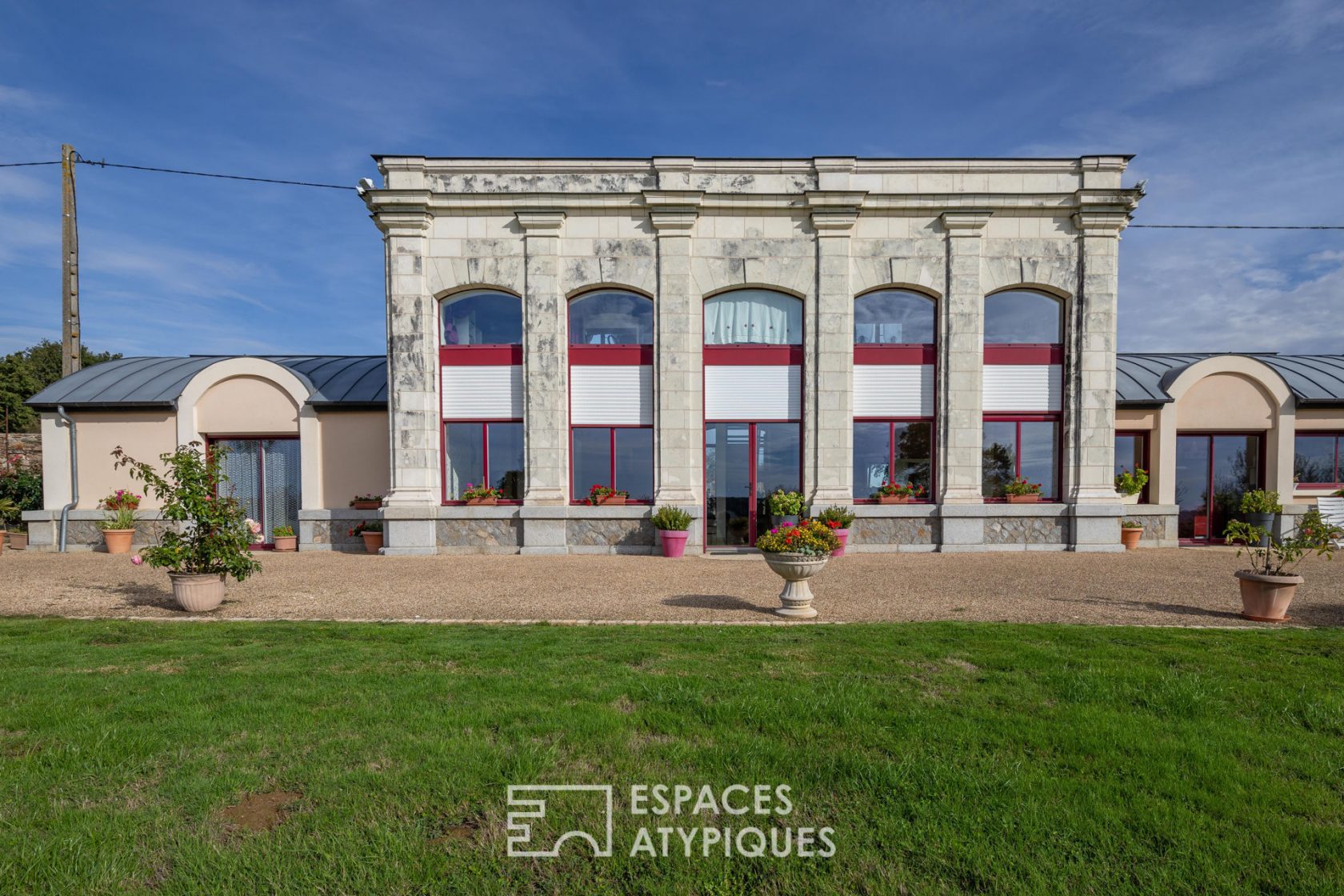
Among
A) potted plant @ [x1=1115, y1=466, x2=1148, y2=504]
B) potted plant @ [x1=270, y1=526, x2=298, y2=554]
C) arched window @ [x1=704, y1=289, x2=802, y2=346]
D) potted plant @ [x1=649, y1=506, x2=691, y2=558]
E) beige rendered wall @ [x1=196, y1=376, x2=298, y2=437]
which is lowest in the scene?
potted plant @ [x1=270, y1=526, x2=298, y2=554]

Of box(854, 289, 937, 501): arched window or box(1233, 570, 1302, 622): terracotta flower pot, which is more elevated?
box(854, 289, 937, 501): arched window

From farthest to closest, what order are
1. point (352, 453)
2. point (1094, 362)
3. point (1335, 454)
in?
point (1335, 454) < point (352, 453) < point (1094, 362)

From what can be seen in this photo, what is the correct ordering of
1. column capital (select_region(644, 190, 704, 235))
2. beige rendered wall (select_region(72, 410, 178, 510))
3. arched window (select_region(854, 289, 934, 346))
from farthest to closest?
beige rendered wall (select_region(72, 410, 178, 510)), arched window (select_region(854, 289, 934, 346)), column capital (select_region(644, 190, 704, 235))

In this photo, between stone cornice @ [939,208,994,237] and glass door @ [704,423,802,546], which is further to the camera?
glass door @ [704,423,802,546]

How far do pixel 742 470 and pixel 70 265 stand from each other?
20892 mm

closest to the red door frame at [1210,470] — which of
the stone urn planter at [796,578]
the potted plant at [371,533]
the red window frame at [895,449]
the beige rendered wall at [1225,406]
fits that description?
the beige rendered wall at [1225,406]

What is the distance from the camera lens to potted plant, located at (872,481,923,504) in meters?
15.9

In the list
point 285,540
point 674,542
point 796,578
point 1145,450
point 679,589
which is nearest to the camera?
point 796,578

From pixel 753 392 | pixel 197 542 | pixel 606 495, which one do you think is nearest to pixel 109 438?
pixel 197 542

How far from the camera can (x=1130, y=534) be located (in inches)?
634

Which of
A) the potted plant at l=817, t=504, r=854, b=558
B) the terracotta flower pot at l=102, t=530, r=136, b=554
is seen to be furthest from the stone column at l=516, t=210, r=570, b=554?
the terracotta flower pot at l=102, t=530, r=136, b=554

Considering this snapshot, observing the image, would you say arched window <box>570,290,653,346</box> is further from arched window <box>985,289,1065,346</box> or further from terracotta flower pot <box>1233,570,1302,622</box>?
terracotta flower pot <box>1233,570,1302,622</box>

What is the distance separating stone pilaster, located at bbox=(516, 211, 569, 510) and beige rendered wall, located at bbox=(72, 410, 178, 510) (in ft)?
31.8

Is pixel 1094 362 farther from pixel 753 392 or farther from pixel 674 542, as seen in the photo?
pixel 674 542
